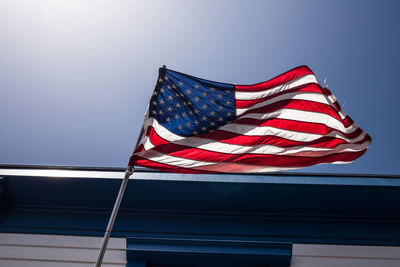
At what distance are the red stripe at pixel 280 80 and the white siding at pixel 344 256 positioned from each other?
2405 millimetres

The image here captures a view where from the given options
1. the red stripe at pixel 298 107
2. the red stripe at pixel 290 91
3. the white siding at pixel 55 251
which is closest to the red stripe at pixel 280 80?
the red stripe at pixel 290 91

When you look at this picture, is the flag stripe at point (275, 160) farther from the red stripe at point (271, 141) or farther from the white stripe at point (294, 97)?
the white stripe at point (294, 97)

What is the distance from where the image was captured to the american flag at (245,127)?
4.02m

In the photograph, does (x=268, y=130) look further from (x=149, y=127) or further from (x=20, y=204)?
(x=20, y=204)

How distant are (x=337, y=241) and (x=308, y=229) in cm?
44

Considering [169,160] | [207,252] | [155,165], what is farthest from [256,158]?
[207,252]

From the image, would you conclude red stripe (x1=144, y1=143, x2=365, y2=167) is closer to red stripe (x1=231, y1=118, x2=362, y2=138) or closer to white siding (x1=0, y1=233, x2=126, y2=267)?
red stripe (x1=231, y1=118, x2=362, y2=138)

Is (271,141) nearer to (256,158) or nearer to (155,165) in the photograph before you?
(256,158)

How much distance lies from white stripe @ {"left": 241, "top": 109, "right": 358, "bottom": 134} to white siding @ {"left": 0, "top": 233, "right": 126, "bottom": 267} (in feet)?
8.85

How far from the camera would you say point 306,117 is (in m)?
4.38

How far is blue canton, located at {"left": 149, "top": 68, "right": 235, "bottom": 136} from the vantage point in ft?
13.8

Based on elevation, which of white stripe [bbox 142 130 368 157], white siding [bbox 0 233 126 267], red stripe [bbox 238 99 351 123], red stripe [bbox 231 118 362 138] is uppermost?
red stripe [bbox 238 99 351 123]

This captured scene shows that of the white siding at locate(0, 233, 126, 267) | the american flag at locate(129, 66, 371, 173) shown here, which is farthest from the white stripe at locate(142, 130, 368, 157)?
the white siding at locate(0, 233, 126, 267)

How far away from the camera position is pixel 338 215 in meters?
5.27
